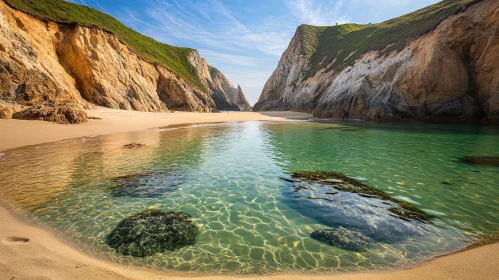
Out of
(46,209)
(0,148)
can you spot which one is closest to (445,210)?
(46,209)

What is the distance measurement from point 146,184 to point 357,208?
19.0 ft

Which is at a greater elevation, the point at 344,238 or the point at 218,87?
the point at 218,87

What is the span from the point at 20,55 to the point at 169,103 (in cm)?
2399

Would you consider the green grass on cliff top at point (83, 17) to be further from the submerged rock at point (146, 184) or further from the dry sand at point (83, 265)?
the dry sand at point (83, 265)

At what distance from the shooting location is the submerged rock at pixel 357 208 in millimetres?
4672

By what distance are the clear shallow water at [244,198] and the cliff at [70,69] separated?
10.2 m

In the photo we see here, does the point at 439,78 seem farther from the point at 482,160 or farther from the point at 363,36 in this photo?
the point at 363,36

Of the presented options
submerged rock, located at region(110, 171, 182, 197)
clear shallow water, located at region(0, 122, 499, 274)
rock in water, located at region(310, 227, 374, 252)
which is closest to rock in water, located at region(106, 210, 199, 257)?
clear shallow water, located at region(0, 122, 499, 274)

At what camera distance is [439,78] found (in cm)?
2544

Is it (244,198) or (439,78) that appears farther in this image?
(439,78)

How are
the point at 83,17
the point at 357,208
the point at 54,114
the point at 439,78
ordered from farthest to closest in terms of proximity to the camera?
1. the point at 83,17
2. the point at 439,78
3. the point at 54,114
4. the point at 357,208

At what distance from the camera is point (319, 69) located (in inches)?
2103

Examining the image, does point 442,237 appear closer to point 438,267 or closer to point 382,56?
point 438,267

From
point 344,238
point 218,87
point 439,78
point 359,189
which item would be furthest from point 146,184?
point 218,87
